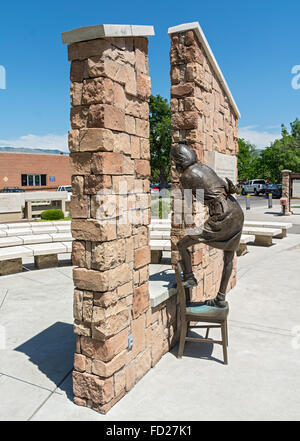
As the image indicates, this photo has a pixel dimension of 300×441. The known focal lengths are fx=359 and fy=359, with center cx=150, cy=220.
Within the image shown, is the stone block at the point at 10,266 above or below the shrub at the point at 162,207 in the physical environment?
below

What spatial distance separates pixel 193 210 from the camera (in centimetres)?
447

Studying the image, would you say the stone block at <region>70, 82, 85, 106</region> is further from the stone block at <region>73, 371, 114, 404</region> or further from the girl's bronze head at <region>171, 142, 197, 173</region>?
the stone block at <region>73, 371, 114, 404</region>

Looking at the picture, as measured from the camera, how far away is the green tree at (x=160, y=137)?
28.6 meters

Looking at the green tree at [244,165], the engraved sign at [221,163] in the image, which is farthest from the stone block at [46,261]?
the green tree at [244,165]

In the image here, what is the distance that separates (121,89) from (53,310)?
3563 millimetres

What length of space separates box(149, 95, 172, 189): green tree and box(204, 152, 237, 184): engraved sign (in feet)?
73.3

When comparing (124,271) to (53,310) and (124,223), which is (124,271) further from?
(53,310)

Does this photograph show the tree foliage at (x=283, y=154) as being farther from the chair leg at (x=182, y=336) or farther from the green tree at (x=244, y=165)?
the chair leg at (x=182, y=336)

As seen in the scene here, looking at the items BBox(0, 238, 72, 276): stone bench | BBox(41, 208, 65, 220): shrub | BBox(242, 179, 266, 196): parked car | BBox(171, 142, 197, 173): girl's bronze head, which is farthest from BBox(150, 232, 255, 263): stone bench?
BBox(242, 179, 266, 196): parked car

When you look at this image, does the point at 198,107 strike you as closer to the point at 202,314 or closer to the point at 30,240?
the point at 202,314

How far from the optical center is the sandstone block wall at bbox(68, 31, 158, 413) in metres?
2.74

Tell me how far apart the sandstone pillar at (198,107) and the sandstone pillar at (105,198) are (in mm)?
1183

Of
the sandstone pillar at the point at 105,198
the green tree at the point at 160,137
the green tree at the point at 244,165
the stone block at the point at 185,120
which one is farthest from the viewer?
the green tree at the point at 244,165

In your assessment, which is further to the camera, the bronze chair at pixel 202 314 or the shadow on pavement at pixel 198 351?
the shadow on pavement at pixel 198 351
